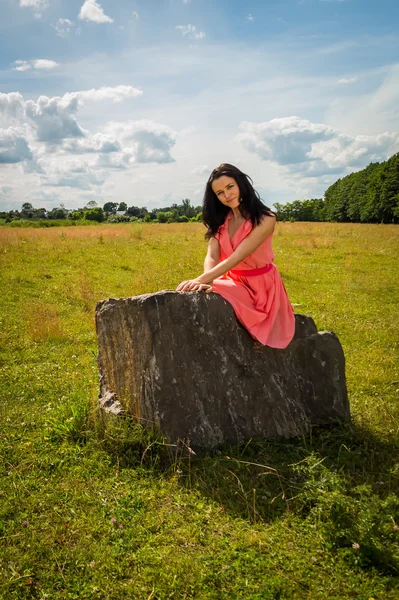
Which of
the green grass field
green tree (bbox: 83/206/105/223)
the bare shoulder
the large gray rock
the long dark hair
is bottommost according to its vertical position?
the green grass field

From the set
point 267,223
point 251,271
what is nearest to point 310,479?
point 251,271

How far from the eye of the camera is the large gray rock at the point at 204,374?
446 centimetres

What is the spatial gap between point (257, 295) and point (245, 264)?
41 centimetres

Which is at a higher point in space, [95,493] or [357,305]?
[357,305]

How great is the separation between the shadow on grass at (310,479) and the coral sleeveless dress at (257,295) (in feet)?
3.91

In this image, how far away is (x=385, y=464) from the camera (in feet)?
14.6

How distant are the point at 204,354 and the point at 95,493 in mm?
1647

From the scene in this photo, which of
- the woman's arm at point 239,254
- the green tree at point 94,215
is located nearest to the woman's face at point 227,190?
the woman's arm at point 239,254

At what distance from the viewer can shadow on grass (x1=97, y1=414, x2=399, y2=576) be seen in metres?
3.31

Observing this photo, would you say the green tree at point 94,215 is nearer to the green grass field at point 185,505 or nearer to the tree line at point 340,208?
the tree line at point 340,208

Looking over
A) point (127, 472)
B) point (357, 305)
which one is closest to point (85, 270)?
point (357, 305)

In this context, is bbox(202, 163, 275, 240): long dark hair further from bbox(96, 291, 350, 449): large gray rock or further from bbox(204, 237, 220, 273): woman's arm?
bbox(96, 291, 350, 449): large gray rock

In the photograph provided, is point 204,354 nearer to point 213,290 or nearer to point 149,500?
point 213,290

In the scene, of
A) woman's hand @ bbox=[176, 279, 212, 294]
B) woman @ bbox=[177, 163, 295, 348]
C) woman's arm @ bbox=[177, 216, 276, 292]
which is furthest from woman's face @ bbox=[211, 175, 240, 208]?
woman's hand @ bbox=[176, 279, 212, 294]
